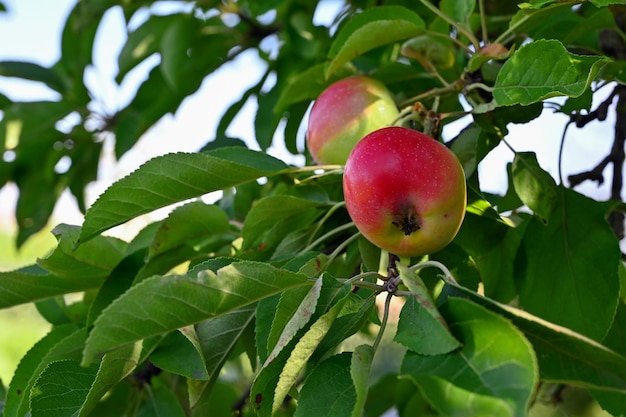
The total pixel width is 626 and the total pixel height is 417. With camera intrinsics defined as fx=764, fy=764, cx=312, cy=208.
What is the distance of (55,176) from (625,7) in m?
1.45

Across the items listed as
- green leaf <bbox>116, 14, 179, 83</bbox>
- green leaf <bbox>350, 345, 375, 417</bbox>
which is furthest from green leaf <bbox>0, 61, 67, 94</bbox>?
green leaf <bbox>350, 345, 375, 417</bbox>

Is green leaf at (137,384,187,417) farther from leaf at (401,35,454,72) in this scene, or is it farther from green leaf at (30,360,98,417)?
leaf at (401,35,454,72)

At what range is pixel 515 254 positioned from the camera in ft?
3.25

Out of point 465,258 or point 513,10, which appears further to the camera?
point 513,10

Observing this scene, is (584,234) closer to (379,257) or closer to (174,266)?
(379,257)

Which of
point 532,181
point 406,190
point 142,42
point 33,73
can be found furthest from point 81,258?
point 33,73

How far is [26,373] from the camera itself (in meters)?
0.96

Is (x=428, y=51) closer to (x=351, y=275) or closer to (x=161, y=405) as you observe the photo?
(x=351, y=275)

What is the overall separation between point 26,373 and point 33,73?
49.7 inches

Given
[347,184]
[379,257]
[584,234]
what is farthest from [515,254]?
[347,184]

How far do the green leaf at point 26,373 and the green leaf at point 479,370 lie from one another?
0.50m

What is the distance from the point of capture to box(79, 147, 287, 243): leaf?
0.80 metres

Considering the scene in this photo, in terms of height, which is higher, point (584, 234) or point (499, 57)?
point (499, 57)

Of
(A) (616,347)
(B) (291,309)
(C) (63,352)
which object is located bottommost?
(A) (616,347)
